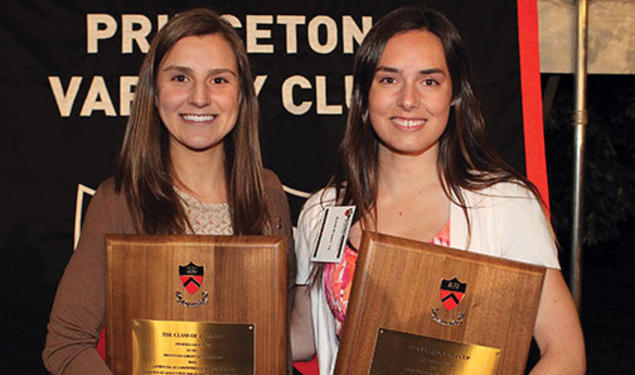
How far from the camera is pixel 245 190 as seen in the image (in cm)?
192

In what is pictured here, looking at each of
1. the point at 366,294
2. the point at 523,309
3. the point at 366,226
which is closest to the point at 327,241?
the point at 366,226

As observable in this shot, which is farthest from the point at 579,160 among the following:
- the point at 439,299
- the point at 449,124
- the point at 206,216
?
the point at 206,216

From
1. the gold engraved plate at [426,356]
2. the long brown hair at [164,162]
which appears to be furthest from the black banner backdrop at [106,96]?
the gold engraved plate at [426,356]

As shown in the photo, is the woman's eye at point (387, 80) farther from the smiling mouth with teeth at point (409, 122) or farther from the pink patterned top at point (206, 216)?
the pink patterned top at point (206, 216)

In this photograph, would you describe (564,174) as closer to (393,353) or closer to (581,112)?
(581,112)

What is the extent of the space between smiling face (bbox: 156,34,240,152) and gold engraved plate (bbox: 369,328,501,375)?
0.79 meters

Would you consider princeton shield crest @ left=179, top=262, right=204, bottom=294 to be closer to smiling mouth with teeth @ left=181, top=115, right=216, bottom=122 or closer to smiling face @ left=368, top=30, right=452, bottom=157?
smiling mouth with teeth @ left=181, top=115, right=216, bottom=122

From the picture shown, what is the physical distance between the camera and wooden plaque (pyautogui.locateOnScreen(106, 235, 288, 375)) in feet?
4.83

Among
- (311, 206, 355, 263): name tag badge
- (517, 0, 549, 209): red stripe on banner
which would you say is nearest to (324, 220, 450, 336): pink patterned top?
(311, 206, 355, 263): name tag badge

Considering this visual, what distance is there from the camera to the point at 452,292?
4.62 feet

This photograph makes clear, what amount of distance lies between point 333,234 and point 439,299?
16.2 inches

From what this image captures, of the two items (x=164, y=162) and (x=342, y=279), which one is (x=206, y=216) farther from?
(x=342, y=279)

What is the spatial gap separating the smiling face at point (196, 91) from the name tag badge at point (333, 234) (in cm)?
41

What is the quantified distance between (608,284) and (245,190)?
22.0 ft
